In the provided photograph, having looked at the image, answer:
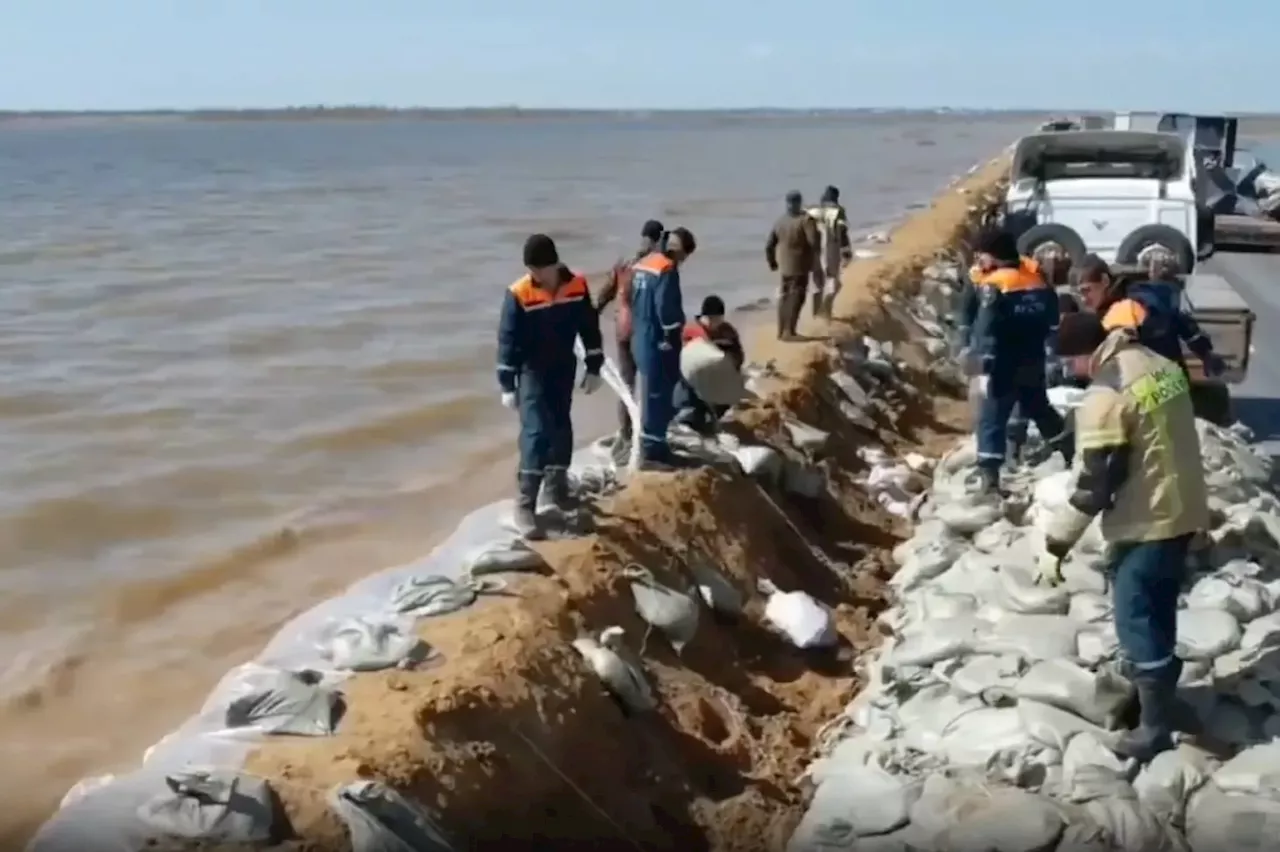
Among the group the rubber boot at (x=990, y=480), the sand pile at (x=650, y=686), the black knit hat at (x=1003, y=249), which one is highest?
the black knit hat at (x=1003, y=249)

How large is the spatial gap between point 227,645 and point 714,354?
126 inches

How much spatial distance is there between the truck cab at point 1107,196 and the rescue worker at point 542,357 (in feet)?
17.3

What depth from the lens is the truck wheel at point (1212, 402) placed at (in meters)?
9.30

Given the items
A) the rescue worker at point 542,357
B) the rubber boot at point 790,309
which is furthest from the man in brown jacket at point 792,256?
the rescue worker at point 542,357

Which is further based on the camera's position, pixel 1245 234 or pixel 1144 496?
pixel 1245 234

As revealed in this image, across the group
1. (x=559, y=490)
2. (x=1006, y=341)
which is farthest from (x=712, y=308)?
(x=559, y=490)

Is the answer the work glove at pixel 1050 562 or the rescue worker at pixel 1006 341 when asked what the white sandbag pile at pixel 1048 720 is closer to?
the work glove at pixel 1050 562

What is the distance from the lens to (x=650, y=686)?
20.0 ft

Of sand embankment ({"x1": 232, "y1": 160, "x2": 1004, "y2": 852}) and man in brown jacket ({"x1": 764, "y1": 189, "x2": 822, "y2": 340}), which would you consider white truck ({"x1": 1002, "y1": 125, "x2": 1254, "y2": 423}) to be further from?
Answer: sand embankment ({"x1": 232, "y1": 160, "x2": 1004, "y2": 852})

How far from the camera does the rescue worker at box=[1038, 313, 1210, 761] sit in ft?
15.4

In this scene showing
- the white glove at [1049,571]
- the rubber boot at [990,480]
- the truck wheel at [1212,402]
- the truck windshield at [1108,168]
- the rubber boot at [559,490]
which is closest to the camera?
the white glove at [1049,571]

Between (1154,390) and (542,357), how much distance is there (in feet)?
9.52

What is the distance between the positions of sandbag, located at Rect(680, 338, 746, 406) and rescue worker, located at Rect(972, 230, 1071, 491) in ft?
4.88

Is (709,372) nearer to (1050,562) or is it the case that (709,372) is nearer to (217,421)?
(1050,562)
